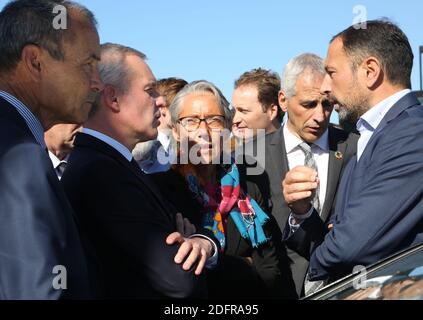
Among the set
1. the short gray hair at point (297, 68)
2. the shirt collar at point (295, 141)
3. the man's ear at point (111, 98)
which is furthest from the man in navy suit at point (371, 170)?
the short gray hair at point (297, 68)

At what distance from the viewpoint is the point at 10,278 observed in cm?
154

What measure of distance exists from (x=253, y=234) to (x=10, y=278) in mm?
2125

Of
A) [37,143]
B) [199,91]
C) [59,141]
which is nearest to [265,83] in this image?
[199,91]

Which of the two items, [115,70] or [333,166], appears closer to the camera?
[115,70]

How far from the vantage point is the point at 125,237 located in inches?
90.0

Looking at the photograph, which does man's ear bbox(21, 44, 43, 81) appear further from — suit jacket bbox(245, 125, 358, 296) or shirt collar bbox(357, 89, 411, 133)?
suit jacket bbox(245, 125, 358, 296)

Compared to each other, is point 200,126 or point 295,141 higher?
point 200,126

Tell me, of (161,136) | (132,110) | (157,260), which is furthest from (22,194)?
(161,136)

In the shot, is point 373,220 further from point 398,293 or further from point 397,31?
point 397,31

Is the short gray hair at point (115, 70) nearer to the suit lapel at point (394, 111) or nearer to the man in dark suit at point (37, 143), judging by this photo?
the man in dark suit at point (37, 143)

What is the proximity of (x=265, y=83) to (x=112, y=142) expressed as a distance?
10.5 feet

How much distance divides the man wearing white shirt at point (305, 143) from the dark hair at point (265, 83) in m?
0.91

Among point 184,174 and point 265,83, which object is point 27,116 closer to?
point 184,174

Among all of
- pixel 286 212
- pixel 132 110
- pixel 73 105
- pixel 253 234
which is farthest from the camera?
pixel 286 212
